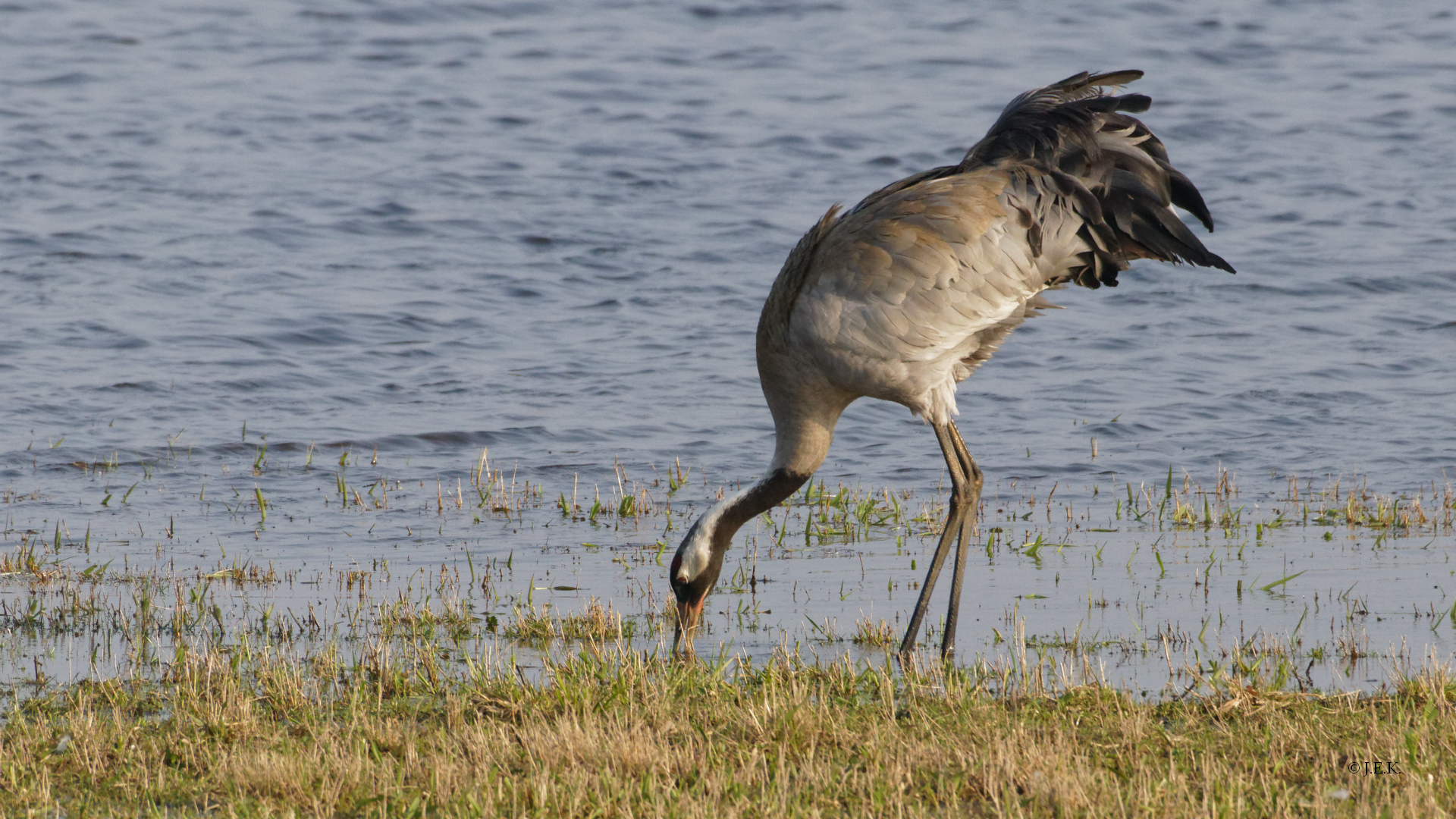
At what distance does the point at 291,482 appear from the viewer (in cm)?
912

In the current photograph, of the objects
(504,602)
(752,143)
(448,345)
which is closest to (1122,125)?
(504,602)

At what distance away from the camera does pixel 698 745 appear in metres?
4.71

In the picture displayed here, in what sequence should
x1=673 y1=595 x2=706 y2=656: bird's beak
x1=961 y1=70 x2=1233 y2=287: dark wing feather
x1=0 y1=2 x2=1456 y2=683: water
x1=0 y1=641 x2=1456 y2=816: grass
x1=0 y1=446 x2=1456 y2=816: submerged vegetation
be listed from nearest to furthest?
x1=0 y1=641 x2=1456 y2=816: grass
x1=0 y1=446 x2=1456 y2=816: submerged vegetation
x1=673 y1=595 x2=706 y2=656: bird's beak
x1=961 y1=70 x2=1233 y2=287: dark wing feather
x1=0 y1=2 x2=1456 y2=683: water

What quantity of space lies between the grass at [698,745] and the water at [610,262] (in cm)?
108

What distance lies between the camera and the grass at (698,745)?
14.0 ft

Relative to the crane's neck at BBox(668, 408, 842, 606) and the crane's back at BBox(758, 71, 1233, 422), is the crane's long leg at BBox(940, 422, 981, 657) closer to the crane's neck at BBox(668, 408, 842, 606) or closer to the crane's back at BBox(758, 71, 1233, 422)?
the crane's back at BBox(758, 71, 1233, 422)

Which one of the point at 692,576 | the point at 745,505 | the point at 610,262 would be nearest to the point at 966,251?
the point at 745,505

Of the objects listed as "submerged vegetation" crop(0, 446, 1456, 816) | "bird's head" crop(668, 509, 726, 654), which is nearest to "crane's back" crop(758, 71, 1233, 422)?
"bird's head" crop(668, 509, 726, 654)

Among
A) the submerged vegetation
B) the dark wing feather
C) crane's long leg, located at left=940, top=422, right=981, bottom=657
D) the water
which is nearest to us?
the submerged vegetation

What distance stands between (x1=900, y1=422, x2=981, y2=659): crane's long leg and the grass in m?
0.89

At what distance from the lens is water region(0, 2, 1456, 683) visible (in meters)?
9.27

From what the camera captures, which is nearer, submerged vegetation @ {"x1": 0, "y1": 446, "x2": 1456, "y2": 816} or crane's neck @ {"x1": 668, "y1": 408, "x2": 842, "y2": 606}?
submerged vegetation @ {"x1": 0, "y1": 446, "x2": 1456, "y2": 816}

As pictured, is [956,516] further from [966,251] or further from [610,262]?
[610,262]

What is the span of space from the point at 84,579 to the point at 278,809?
307cm
